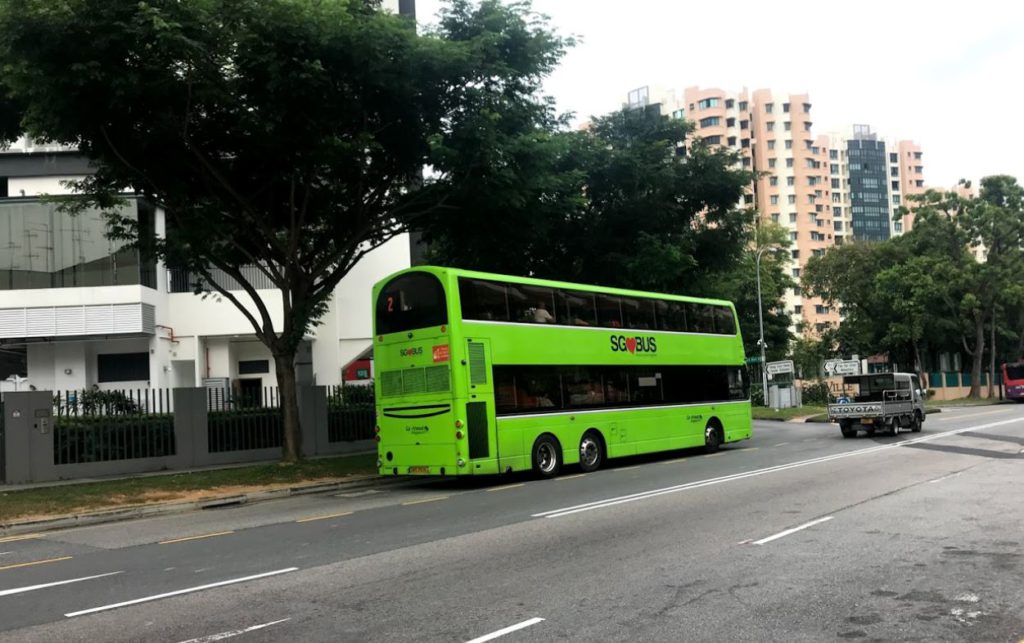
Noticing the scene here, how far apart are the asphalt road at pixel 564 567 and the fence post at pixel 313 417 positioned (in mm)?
8282

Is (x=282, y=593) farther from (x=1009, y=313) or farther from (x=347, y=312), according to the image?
(x=1009, y=313)

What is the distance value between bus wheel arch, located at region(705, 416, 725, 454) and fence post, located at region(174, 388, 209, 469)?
13632 mm

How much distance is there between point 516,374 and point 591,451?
3.14m

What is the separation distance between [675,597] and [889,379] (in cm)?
2186

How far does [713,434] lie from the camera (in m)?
22.2

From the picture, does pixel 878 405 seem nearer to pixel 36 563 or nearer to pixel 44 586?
pixel 36 563

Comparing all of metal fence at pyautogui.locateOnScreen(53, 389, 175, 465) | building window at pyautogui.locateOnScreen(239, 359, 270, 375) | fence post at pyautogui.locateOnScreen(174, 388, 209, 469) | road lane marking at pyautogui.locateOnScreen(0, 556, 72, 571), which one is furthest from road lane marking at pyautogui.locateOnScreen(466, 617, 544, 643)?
building window at pyautogui.locateOnScreen(239, 359, 270, 375)

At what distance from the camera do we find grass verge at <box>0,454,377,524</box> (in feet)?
45.7

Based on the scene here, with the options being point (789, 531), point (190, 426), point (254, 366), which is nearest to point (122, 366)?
point (254, 366)

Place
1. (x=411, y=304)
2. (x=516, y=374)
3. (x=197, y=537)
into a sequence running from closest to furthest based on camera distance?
1. (x=197, y=537)
2. (x=411, y=304)
3. (x=516, y=374)

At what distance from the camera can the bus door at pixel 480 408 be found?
597 inches

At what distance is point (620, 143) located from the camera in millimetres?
25000

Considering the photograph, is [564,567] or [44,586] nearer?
[564,567]

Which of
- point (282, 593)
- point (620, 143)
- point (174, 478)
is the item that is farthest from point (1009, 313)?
point (282, 593)
